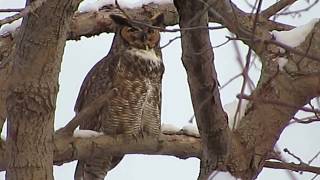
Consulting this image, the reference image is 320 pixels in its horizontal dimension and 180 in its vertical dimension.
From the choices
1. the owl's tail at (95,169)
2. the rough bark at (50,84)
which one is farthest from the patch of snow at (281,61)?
the owl's tail at (95,169)

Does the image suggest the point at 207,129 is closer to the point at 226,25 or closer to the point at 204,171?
the point at 204,171

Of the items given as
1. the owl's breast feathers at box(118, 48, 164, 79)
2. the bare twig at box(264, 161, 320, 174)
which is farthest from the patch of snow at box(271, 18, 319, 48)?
the owl's breast feathers at box(118, 48, 164, 79)

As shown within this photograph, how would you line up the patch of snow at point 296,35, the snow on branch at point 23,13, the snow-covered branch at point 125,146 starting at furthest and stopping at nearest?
the snow-covered branch at point 125,146, the patch of snow at point 296,35, the snow on branch at point 23,13

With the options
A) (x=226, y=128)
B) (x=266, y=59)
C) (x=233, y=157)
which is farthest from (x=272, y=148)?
(x=226, y=128)

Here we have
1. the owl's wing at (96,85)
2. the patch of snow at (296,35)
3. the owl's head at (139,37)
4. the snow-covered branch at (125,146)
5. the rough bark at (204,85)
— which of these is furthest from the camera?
the owl's head at (139,37)

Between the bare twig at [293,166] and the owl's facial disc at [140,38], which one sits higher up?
the owl's facial disc at [140,38]

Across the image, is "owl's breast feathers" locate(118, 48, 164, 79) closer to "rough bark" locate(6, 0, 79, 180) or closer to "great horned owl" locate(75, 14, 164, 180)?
"great horned owl" locate(75, 14, 164, 180)

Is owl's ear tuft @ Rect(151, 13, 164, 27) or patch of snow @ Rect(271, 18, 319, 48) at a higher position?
owl's ear tuft @ Rect(151, 13, 164, 27)

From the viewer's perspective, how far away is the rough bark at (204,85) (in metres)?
1.44

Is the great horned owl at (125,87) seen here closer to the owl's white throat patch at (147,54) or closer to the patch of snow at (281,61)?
the owl's white throat patch at (147,54)

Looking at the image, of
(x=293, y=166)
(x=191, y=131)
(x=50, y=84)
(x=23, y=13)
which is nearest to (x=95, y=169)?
(x=191, y=131)

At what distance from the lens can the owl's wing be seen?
3.08 m

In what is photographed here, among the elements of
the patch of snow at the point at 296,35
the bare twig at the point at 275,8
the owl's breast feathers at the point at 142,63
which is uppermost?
the bare twig at the point at 275,8

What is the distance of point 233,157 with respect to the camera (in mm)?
2041
